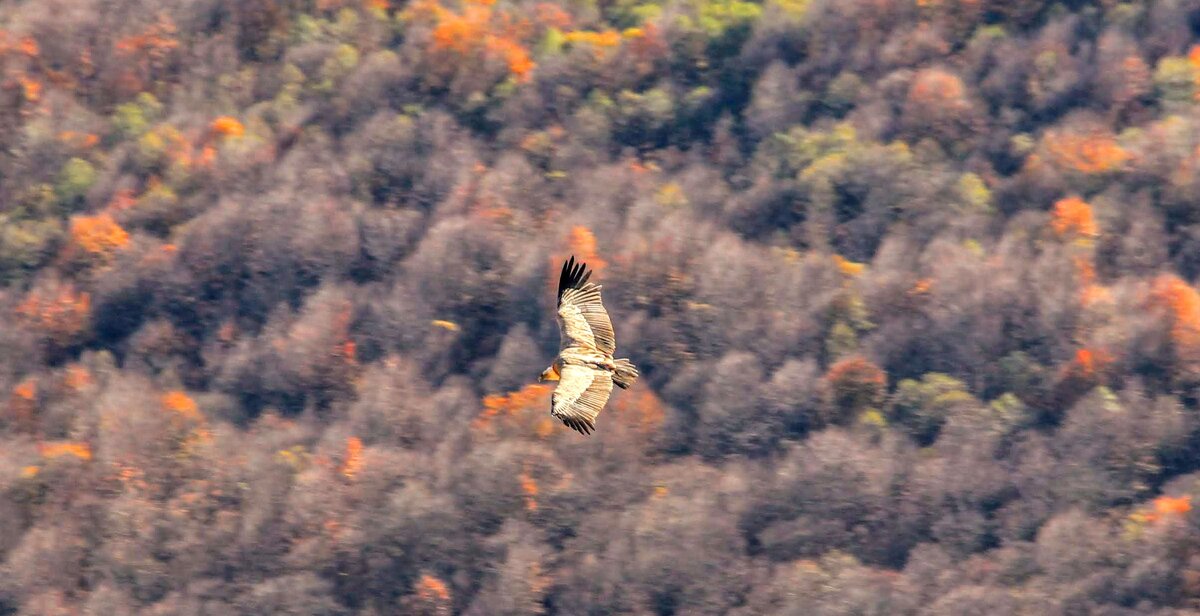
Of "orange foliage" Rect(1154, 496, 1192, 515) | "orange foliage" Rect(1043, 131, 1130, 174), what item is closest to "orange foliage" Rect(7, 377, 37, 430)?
"orange foliage" Rect(1154, 496, 1192, 515)

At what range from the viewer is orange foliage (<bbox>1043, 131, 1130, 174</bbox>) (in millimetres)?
46250

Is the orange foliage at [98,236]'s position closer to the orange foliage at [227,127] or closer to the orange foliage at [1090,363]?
the orange foliage at [227,127]

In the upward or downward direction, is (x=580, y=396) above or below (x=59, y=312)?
below

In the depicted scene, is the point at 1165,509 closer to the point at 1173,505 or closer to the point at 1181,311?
the point at 1173,505

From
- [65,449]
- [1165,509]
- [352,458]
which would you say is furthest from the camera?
[65,449]

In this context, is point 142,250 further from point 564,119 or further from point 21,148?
point 564,119

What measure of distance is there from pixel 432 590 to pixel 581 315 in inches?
876

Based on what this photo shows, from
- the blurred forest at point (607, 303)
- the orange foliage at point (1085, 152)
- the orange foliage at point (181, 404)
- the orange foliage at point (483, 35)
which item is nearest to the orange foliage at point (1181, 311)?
the blurred forest at point (607, 303)

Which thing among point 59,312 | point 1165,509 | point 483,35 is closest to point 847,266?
point 1165,509

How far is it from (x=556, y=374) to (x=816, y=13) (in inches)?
1538

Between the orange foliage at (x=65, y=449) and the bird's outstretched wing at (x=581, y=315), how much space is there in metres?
29.0

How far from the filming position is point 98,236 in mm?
48656

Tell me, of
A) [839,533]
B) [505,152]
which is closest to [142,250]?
[505,152]

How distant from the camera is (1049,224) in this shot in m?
45.2
